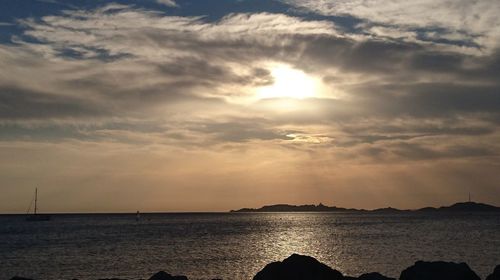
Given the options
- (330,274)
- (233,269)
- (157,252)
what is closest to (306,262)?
(330,274)

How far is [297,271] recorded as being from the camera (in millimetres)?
30609

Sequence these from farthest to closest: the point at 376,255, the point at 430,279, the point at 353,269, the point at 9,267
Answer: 1. the point at 376,255
2. the point at 9,267
3. the point at 353,269
4. the point at 430,279

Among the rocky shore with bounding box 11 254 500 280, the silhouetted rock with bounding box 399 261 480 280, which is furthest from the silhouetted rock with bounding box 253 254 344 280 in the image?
the silhouetted rock with bounding box 399 261 480 280

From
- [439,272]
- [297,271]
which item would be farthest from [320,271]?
[439,272]

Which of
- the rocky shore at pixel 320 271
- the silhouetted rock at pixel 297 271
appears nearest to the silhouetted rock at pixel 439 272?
the rocky shore at pixel 320 271

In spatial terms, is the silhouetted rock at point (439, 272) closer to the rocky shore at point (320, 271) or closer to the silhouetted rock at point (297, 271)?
the rocky shore at point (320, 271)

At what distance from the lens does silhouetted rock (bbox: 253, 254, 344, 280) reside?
100 feet

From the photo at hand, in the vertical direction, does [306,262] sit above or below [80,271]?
above

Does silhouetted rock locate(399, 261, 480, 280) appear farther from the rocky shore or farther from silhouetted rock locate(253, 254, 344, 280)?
silhouetted rock locate(253, 254, 344, 280)

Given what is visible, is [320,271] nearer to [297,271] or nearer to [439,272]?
[297,271]

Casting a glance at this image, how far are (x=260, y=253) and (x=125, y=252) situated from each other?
21.2 metres

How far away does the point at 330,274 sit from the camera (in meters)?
31.5

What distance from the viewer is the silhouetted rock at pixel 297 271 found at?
1202 inches

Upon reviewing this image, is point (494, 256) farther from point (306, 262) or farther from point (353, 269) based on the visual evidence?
point (306, 262)
